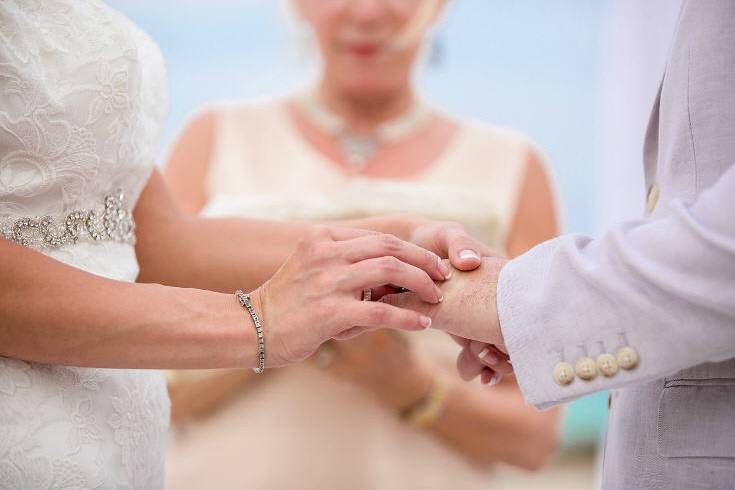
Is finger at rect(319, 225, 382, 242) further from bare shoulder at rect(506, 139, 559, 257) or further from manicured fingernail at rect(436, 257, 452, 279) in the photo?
bare shoulder at rect(506, 139, 559, 257)

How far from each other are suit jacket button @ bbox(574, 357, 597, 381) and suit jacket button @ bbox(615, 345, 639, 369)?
0.10ft

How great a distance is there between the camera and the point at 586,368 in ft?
3.78

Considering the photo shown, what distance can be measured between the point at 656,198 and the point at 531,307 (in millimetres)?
249

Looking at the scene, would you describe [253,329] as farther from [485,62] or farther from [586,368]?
[485,62]

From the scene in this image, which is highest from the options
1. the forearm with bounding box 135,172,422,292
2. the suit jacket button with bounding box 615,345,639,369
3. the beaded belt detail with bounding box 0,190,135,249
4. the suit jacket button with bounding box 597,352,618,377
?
the beaded belt detail with bounding box 0,190,135,249

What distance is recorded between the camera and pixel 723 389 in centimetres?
115

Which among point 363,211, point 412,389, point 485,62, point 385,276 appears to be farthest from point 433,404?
point 485,62

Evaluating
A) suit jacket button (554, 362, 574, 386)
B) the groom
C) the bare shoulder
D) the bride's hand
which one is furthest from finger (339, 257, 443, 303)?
the bare shoulder

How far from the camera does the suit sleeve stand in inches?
42.4

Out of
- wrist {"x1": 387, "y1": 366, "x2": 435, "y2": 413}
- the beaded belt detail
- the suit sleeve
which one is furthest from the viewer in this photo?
wrist {"x1": 387, "y1": 366, "x2": 435, "y2": 413}

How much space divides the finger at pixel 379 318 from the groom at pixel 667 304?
3.8 inches

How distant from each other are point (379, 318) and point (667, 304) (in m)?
0.37

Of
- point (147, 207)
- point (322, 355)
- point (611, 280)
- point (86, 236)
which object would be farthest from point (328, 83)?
point (611, 280)

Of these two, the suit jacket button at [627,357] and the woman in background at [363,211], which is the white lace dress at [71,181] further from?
the woman in background at [363,211]
